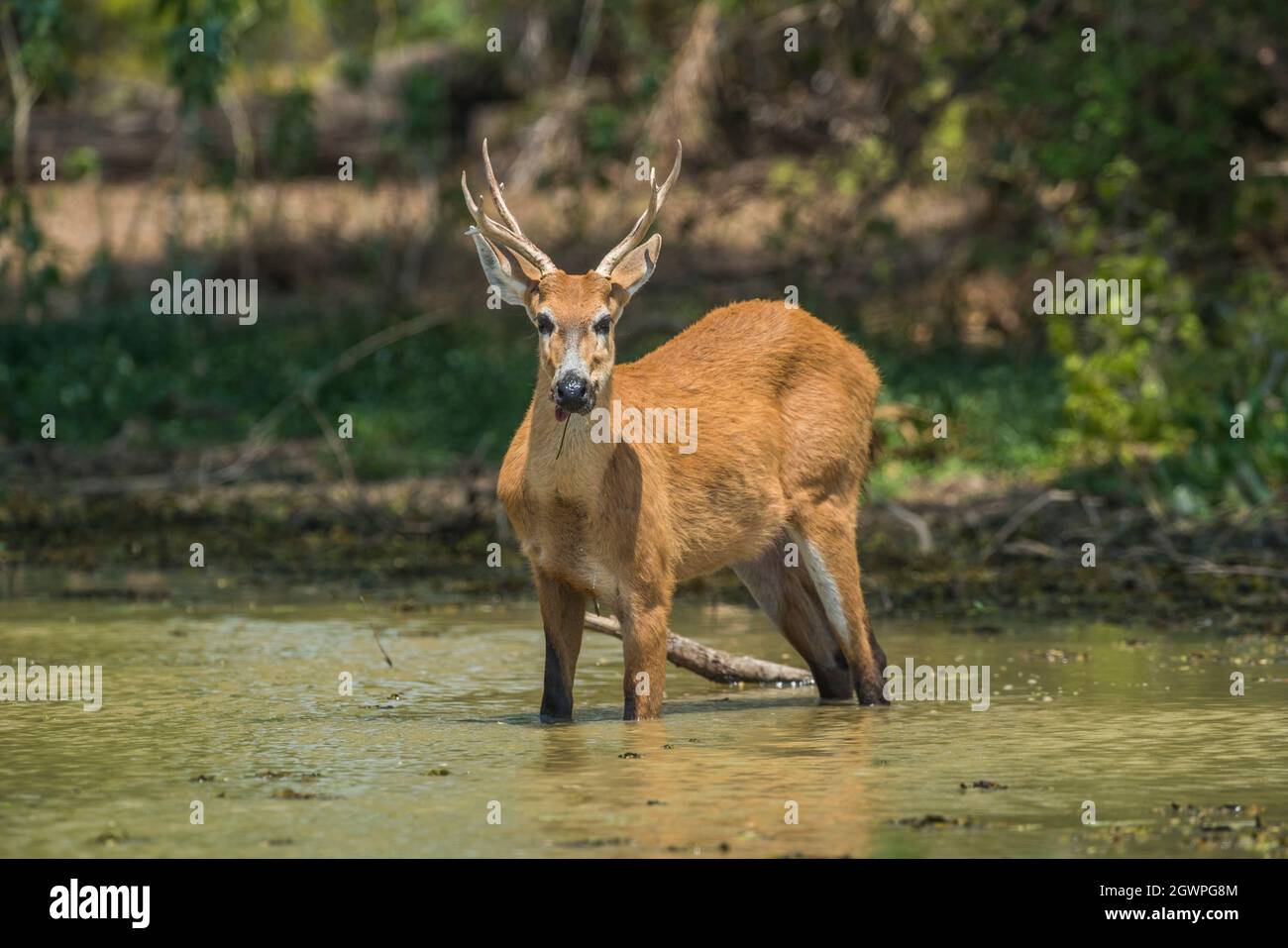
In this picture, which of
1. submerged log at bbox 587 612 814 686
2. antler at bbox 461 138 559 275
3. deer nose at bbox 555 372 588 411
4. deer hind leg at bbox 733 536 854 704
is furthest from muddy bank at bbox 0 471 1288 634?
deer nose at bbox 555 372 588 411

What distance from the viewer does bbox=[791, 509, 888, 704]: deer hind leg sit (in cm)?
971

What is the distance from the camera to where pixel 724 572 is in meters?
13.8

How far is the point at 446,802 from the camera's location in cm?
741

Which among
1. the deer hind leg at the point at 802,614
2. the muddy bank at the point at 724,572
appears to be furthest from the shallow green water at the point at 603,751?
the muddy bank at the point at 724,572

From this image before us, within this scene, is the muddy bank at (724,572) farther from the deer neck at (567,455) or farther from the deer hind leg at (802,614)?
the deer neck at (567,455)

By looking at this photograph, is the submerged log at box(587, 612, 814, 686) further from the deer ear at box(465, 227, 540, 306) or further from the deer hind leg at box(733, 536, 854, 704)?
the deer ear at box(465, 227, 540, 306)

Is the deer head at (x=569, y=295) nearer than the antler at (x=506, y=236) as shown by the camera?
Yes

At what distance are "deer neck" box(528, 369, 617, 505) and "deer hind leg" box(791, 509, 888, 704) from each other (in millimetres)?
1377

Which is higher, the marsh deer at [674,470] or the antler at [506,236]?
the antler at [506,236]

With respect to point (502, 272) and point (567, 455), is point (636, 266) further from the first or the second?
point (567, 455)

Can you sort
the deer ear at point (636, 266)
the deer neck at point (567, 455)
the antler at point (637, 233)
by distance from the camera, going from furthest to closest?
1. the deer ear at point (636, 266)
2. the antler at point (637, 233)
3. the deer neck at point (567, 455)

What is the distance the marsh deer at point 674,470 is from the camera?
877 cm

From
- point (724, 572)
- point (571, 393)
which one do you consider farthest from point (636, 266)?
point (724, 572)
